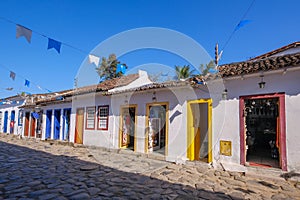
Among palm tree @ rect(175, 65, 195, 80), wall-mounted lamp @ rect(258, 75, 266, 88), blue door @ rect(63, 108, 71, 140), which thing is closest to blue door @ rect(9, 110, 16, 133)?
blue door @ rect(63, 108, 71, 140)

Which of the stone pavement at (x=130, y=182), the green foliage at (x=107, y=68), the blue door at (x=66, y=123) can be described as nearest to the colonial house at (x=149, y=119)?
the stone pavement at (x=130, y=182)

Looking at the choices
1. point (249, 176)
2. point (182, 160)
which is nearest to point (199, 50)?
point (182, 160)

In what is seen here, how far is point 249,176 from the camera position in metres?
6.00

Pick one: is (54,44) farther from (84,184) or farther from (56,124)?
(56,124)

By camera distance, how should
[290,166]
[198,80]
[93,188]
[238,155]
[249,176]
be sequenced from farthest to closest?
[198,80] < [238,155] < [249,176] < [290,166] < [93,188]

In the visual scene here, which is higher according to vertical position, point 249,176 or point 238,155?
point 238,155

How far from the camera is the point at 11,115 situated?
21.0 meters

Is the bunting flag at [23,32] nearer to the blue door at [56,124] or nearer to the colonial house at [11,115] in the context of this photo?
the blue door at [56,124]

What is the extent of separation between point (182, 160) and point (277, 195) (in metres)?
3.57

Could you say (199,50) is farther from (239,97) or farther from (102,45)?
(102,45)

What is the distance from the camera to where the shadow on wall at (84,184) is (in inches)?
172

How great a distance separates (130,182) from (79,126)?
27.6 feet

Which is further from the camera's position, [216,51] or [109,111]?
[216,51]

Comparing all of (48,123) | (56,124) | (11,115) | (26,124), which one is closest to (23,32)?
(56,124)
